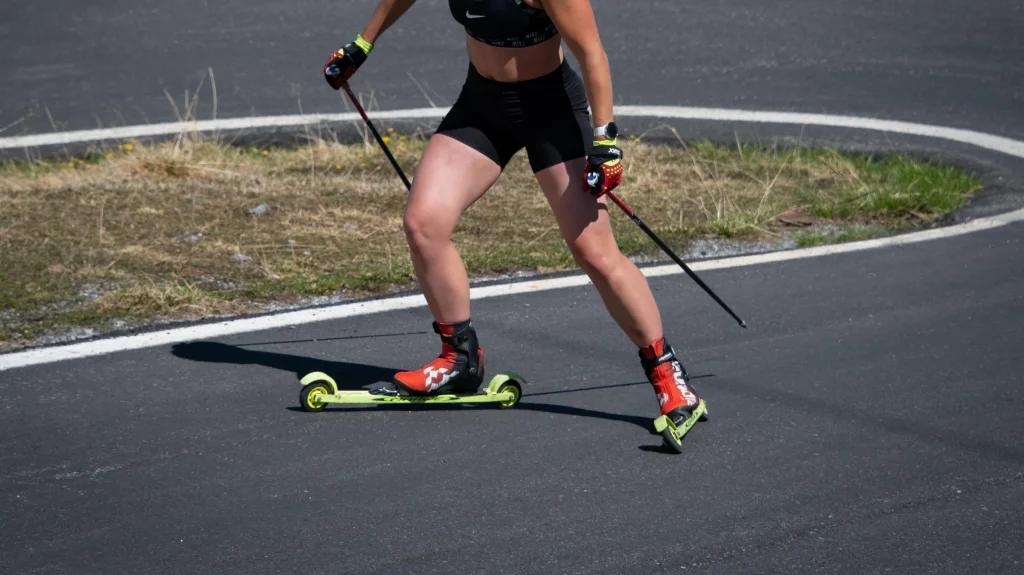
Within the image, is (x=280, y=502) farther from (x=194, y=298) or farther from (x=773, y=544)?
(x=194, y=298)

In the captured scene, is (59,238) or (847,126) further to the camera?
(847,126)

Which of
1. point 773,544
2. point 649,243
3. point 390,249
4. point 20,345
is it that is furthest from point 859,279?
point 20,345

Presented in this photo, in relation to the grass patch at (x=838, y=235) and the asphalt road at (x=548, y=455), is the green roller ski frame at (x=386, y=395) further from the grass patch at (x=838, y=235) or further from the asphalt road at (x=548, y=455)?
the grass patch at (x=838, y=235)

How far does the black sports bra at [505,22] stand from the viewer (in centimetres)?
476

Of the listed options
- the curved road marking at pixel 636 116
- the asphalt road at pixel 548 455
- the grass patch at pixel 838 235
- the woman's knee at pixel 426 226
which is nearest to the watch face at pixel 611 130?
the woman's knee at pixel 426 226

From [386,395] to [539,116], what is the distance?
1.29 meters

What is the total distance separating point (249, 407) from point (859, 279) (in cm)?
367

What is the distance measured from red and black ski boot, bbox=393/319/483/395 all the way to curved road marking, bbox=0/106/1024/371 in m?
1.24

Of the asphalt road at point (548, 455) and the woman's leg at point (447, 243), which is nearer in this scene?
the asphalt road at point (548, 455)

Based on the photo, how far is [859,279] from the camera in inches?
284

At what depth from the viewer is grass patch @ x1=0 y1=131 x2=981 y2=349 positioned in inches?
264

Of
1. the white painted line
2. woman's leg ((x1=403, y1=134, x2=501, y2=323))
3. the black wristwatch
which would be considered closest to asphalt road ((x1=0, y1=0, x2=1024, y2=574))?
the white painted line

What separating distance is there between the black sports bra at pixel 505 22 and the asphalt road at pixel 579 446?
1.51m

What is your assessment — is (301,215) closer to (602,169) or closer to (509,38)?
(509,38)
